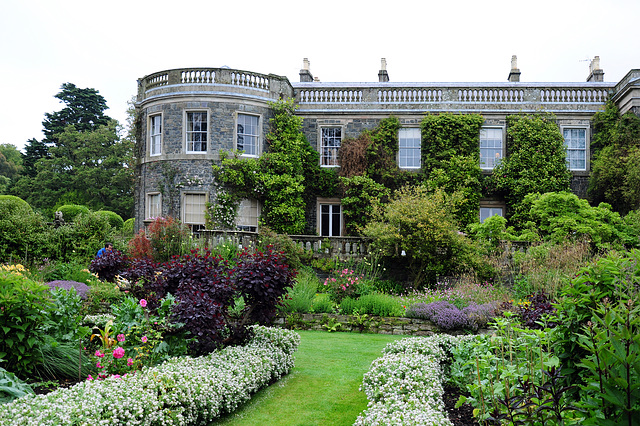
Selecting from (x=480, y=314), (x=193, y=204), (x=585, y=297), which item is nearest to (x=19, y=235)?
(x=193, y=204)

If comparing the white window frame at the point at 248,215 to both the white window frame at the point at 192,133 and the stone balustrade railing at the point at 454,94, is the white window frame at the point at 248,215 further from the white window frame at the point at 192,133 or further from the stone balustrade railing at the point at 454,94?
the stone balustrade railing at the point at 454,94

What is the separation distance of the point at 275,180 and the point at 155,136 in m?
5.20

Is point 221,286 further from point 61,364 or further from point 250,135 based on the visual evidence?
point 250,135

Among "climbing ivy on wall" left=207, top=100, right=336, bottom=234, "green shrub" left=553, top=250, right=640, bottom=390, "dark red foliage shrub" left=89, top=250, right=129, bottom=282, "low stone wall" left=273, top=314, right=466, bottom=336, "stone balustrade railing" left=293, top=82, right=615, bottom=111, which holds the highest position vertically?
"stone balustrade railing" left=293, top=82, right=615, bottom=111

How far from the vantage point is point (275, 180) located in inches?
717

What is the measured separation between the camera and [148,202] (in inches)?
754

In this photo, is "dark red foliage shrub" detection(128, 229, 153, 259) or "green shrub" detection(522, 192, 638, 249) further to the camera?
"green shrub" detection(522, 192, 638, 249)

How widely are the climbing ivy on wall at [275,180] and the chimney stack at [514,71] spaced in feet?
31.5

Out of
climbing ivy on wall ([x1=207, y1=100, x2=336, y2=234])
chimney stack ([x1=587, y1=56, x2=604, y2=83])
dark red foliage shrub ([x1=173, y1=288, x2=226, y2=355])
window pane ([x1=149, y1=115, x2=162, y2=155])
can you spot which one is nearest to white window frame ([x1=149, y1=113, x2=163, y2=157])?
window pane ([x1=149, y1=115, x2=162, y2=155])

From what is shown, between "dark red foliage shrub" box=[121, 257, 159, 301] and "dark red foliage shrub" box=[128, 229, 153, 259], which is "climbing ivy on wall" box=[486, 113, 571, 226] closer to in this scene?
"dark red foliage shrub" box=[128, 229, 153, 259]

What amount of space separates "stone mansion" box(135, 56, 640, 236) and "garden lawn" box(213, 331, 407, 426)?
1132 centimetres

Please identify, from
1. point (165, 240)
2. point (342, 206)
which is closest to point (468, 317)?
point (165, 240)

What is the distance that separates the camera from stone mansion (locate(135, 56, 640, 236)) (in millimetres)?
18344

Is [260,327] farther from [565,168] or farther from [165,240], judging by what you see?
[565,168]
